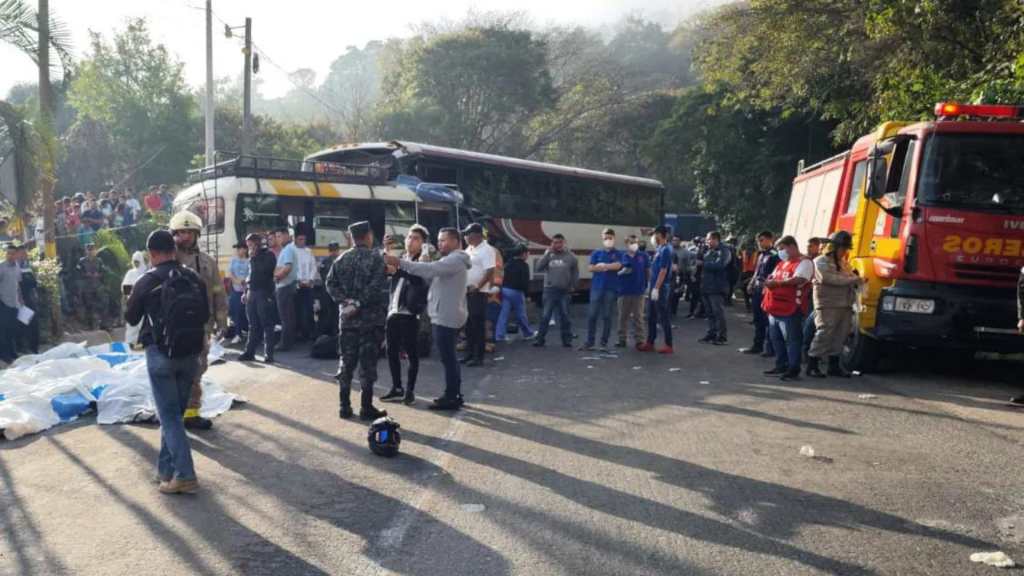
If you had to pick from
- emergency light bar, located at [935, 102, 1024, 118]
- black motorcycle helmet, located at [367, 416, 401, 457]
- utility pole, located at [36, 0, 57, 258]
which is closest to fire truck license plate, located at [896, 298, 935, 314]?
emergency light bar, located at [935, 102, 1024, 118]

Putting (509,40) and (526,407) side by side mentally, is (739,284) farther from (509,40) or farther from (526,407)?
(509,40)

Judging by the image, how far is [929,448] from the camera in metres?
7.19

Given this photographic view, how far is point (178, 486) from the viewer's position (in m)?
5.82

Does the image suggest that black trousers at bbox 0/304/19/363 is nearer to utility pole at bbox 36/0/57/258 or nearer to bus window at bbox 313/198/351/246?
utility pole at bbox 36/0/57/258

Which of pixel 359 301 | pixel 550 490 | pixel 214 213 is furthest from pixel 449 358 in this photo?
pixel 214 213

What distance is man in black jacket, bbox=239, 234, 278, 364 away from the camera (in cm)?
1233

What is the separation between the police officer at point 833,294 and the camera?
1064 centimetres

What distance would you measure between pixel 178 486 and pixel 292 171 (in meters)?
11.2

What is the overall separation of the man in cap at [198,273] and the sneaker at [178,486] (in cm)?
158

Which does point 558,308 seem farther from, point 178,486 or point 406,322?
point 178,486

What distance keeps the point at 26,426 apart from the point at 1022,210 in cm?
1039

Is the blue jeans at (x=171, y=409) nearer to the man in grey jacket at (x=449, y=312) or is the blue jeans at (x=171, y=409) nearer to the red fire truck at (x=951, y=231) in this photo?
the man in grey jacket at (x=449, y=312)

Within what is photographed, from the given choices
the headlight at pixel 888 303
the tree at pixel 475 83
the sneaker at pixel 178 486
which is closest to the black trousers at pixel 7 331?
the sneaker at pixel 178 486

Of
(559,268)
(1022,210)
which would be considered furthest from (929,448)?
(559,268)
